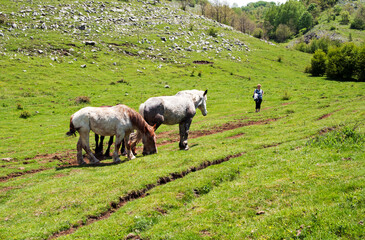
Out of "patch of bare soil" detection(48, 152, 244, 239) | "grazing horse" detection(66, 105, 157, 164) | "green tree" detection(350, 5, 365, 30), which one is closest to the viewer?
"patch of bare soil" detection(48, 152, 244, 239)

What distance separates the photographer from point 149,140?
612 inches

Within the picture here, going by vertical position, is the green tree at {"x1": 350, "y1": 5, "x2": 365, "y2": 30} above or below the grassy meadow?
above

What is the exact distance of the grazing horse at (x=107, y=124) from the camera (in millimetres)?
14289

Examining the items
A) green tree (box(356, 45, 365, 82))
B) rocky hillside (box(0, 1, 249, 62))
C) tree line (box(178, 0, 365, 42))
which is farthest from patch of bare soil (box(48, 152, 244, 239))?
tree line (box(178, 0, 365, 42))

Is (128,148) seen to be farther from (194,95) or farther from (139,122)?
(194,95)

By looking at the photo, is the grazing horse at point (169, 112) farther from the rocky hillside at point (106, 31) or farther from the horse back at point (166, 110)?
the rocky hillside at point (106, 31)

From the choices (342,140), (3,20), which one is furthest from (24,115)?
(3,20)

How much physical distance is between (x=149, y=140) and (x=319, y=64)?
6198 cm

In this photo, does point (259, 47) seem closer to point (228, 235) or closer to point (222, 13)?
point (222, 13)

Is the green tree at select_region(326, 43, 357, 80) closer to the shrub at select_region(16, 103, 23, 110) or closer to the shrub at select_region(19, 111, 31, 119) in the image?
the shrub at select_region(19, 111, 31, 119)

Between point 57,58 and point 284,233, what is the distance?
54045 mm

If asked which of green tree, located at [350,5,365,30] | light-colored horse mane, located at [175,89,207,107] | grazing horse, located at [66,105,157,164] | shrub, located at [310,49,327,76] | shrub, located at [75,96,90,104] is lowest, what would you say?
shrub, located at [75,96,90,104]

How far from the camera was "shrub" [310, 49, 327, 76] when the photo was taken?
64.1 m

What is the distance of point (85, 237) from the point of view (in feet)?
24.8
